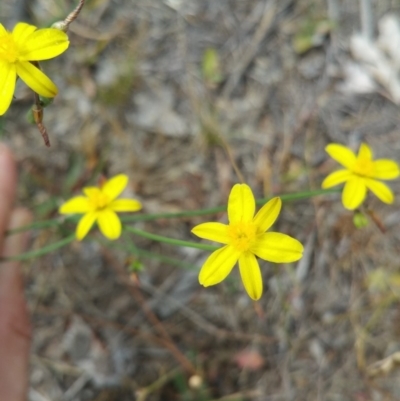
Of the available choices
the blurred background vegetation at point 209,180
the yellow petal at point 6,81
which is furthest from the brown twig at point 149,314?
the yellow petal at point 6,81

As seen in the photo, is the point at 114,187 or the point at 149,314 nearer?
the point at 114,187

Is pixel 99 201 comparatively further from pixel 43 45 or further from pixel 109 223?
pixel 43 45

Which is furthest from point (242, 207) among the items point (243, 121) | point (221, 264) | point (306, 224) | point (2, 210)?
point (243, 121)

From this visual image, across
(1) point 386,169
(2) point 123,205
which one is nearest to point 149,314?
(2) point 123,205

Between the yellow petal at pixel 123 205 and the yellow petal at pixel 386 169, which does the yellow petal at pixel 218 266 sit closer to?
the yellow petal at pixel 123 205

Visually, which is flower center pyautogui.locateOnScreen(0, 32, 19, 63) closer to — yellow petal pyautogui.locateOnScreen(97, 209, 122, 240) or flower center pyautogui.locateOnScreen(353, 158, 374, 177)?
yellow petal pyautogui.locateOnScreen(97, 209, 122, 240)

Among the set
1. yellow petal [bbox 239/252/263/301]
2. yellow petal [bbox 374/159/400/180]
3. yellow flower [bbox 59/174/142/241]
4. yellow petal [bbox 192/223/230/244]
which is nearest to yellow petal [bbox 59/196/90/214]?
yellow flower [bbox 59/174/142/241]

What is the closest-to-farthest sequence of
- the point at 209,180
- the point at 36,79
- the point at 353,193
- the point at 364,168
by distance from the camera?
the point at 36,79
the point at 353,193
the point at 364,168
the point at 209,180
